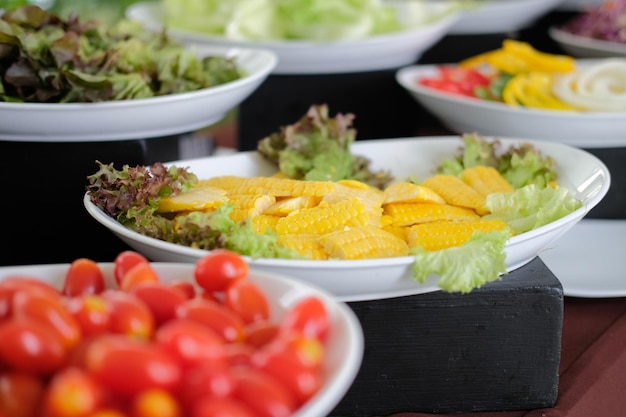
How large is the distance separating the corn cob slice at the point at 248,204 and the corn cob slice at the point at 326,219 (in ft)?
0.18

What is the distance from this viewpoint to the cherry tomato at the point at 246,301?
94cm

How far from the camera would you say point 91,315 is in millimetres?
838

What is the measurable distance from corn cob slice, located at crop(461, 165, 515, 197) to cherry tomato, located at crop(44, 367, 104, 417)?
102 cm

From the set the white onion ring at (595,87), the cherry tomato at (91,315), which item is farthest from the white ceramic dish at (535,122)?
the cherry tomato at (91,315)

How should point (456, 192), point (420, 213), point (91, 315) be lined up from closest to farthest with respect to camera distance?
point (91, 315) < point (420, 213) < point (456, 192)

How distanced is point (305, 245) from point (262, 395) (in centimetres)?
51

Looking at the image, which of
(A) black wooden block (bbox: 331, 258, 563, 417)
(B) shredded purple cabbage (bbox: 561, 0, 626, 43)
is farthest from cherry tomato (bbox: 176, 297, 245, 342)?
(B) shredded purple cabbage (bbox: 561, 0, 626, 43)

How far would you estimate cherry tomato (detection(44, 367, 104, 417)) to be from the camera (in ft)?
2.40

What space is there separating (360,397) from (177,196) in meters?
0.46

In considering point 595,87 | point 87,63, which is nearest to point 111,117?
point 87,63

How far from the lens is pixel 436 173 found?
1.78 meters

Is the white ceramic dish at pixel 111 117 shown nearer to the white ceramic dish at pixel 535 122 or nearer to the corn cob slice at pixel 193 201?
the corn cob slice at pixel 193 201

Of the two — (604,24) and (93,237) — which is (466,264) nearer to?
(93,237)

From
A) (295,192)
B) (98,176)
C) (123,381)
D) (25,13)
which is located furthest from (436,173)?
(123,381)
